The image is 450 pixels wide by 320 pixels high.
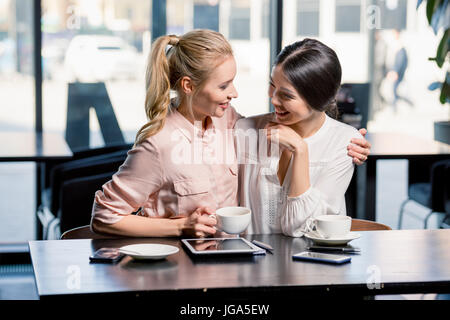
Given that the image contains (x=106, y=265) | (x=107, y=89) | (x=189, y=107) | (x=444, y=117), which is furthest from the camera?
(x=444, y=117)

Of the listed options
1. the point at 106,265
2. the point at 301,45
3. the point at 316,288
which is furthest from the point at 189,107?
the point at 316,288

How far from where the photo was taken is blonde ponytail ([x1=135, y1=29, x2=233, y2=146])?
7.03 feet

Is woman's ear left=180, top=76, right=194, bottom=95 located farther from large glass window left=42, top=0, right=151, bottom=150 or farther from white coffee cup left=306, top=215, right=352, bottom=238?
large glass window left=42, top=0, right=151, bottom=150

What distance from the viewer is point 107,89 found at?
514 centimetres

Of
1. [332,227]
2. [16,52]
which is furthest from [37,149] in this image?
[332,227]

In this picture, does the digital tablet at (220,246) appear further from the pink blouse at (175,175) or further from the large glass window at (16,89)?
the large glass window at (16,89)

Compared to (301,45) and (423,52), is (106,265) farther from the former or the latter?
(423,52)

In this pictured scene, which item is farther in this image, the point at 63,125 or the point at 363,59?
the point at 363,59

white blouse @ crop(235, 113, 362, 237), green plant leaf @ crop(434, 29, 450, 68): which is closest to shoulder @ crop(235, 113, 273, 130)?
white blouse @ crop(235, 113, 362, 237)

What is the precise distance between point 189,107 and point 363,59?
390cm

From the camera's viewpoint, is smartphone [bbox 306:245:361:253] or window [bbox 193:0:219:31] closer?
smartphone [bbox 306:245:361:253]

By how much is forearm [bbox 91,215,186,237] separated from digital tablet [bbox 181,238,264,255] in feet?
0.29

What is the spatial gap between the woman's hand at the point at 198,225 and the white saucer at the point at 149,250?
163 mm

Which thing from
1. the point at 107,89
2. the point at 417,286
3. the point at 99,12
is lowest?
the point at 417,286
